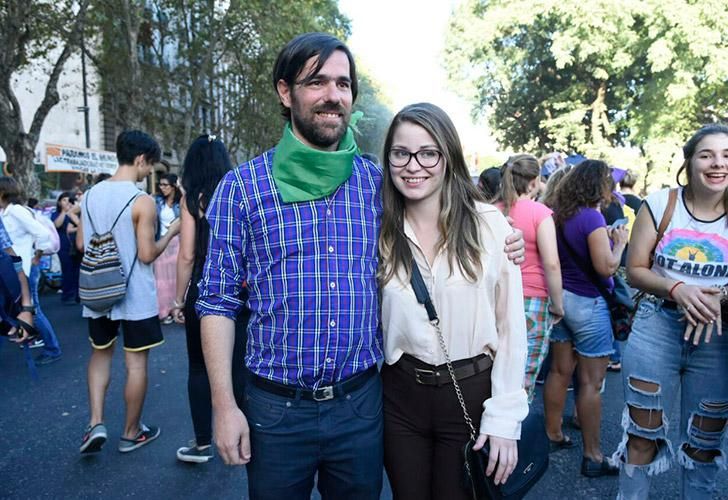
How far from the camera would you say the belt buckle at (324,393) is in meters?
1.77

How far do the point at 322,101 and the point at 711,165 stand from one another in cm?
184

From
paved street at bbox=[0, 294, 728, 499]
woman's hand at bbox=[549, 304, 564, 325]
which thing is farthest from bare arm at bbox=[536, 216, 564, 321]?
paved street at bbox=[0, 294, 728, 499]

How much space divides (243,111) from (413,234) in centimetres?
1852

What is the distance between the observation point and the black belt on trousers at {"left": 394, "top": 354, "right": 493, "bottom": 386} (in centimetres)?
186

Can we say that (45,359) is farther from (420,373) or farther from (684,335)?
(684,335)

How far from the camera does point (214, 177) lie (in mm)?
3178

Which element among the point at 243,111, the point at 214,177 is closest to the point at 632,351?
the point at 214,177

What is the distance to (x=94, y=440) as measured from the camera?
340 cm

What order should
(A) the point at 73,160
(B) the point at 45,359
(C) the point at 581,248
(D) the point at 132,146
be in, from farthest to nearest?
(A) the point at 73,160 → (B) the point at 45,359 → (D) the point at 132,146 → (C) the point at 581,248

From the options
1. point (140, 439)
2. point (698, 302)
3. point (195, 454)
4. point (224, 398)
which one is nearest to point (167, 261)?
point (140, 439)

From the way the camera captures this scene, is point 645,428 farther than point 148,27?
No

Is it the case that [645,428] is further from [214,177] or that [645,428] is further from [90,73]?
[90,73]

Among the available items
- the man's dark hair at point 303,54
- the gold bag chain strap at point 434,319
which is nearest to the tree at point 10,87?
the man's dark hair at point 303,54

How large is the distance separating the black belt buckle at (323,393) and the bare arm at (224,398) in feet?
0.83
